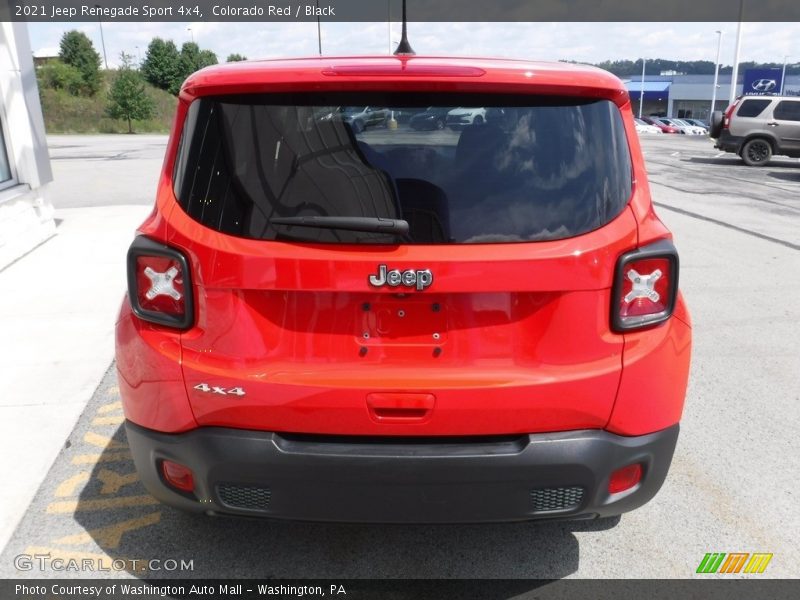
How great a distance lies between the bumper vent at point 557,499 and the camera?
2.23 meters

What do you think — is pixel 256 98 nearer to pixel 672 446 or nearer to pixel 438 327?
pixel 438 327

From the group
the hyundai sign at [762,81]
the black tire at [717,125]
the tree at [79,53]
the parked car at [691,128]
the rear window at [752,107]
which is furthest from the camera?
the tree at [79,53]

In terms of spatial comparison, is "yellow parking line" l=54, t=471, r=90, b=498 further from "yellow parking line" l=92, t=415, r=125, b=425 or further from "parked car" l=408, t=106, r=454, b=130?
"parked car" l=408, t=106, r=454, b=130

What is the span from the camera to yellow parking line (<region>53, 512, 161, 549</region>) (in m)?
2.91

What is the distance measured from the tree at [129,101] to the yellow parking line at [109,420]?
5422 centimetres

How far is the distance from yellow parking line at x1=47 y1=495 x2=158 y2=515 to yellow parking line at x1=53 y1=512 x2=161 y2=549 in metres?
0.14

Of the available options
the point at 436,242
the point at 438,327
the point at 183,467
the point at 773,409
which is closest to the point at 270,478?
the point at 183,467

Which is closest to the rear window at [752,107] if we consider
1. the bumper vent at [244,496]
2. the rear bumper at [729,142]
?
the rear bumper at [729,142]

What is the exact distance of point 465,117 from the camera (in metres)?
2.22

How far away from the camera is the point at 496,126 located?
222cm

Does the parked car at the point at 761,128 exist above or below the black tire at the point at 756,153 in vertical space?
above

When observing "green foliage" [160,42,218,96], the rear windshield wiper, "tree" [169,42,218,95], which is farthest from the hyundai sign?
"tree" [169,42,218,95]

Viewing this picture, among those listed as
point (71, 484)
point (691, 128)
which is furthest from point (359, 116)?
point (691, 128)
